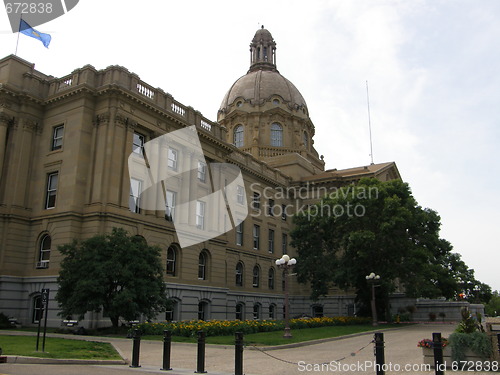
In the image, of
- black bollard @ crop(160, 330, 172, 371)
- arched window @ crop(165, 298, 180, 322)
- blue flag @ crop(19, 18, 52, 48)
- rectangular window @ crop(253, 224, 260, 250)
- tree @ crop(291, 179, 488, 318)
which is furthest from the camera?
rectangular window @ crop(253, 224, 260, 250)

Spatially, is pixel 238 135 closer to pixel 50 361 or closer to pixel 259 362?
pixel 259 362

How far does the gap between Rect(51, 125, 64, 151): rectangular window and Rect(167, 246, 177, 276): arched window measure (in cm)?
1075

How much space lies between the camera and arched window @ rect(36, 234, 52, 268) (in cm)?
2978

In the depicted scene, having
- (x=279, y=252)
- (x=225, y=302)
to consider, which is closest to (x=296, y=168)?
(x=279, y=252)

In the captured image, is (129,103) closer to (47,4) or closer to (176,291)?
(47,4)

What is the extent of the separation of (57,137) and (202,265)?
586 inches

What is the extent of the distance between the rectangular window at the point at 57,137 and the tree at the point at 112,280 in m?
9.88

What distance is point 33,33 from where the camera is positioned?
3056 centimetres

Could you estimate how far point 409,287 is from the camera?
37.4 m

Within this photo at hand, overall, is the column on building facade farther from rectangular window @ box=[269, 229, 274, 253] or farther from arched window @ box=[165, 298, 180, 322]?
rectangular window @ box=[269, 229, 274, 253]

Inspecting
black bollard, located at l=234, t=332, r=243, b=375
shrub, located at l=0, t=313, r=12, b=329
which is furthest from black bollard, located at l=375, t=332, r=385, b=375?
shrub, located at l=0, t=313, r=12, b=329

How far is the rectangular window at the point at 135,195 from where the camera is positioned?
32.1 m

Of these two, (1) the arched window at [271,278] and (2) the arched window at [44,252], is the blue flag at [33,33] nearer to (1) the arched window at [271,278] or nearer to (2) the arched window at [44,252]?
(2) the arched window at [44,252]

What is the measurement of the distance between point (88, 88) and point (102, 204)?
8.02 meters
